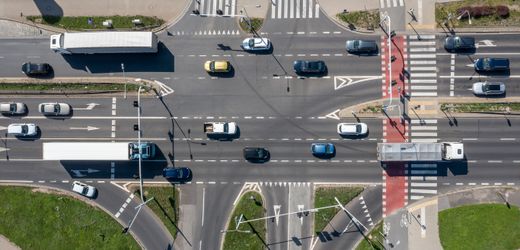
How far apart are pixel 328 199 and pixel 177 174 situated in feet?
73.4

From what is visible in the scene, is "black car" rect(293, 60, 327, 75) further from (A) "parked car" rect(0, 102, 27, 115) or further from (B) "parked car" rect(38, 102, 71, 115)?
(A) "parked car" rect(0, 102, 27, 115)

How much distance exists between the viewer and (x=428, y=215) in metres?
69.3

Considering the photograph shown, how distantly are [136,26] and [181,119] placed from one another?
15.6 metres

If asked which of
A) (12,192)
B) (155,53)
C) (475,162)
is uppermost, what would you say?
(155,53)

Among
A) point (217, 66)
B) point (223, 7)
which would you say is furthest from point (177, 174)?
point (223, 7)

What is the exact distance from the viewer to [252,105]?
71.9 meters

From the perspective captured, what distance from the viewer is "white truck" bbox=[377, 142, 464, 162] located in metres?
67.1

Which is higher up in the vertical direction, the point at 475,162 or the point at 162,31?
the point at 162,31

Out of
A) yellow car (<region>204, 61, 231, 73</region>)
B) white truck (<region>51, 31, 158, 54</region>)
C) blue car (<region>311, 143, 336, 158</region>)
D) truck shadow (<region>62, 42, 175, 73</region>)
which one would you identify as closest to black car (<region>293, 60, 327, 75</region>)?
yellow car (<region>204, 61, 231, 73</region>)

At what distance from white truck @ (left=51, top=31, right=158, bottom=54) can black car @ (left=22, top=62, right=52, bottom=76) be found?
4045mm

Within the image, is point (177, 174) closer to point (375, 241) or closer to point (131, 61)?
point (131, 61)

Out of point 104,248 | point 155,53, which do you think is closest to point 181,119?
point 155,53

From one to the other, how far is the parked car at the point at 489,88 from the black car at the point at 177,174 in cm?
4335

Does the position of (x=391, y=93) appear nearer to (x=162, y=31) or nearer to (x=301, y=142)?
(x=301, y=142)
